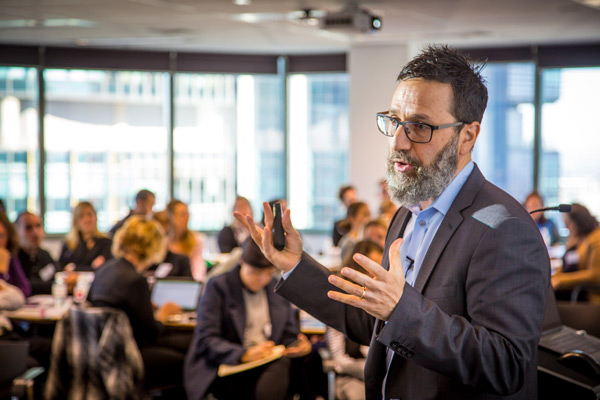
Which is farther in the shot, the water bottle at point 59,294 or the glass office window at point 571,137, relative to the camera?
the glass office window at point 571,137

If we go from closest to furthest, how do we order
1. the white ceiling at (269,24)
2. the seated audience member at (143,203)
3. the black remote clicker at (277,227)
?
1. the black remote clicker at (277,227)
2. the white ceiling at (269,24)
3. the seated audience member at (143,203)

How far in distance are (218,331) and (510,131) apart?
23.5ft

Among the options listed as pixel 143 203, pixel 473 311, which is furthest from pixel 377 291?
pixel 143 203

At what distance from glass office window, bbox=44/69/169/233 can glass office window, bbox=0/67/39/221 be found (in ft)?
0.66

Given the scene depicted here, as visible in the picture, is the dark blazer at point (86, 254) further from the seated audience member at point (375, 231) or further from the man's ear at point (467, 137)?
the man's ear at point (467, 137)

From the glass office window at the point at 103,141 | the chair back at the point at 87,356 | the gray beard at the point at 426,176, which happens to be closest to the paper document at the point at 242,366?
the chair back at the point at 87,356

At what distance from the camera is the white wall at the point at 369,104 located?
28.6ft

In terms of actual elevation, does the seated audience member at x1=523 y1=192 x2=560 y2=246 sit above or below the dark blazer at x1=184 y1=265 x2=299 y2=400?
above

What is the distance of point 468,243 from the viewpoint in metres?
1.40

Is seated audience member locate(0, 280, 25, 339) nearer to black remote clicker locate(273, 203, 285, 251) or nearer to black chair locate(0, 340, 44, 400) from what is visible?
black chair locate(0, 340, 44, 400)

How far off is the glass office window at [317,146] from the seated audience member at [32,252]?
4.74 m

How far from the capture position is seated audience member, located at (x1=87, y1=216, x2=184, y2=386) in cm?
355

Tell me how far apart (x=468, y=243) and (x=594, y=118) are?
8910 mm

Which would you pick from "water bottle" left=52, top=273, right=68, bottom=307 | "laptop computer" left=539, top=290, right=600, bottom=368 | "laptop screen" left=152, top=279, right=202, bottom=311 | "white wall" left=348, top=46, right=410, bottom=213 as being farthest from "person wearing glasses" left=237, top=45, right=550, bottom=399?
"white wall" left=348, top=46, right=410, bottom=213
